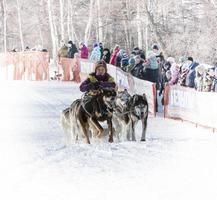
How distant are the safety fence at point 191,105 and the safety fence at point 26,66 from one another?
1255 cm

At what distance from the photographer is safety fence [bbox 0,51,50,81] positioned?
95.8 feet

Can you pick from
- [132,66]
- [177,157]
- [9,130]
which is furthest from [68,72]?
[177,157]

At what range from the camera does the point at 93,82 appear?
12578mm

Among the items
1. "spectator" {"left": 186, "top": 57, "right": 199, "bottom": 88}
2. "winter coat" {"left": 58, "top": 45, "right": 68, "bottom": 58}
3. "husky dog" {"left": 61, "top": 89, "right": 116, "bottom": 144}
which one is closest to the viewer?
"husky dog" {"left": 61, "top": 89, "right": 116, "bottom": 144}

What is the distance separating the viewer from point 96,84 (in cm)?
1259

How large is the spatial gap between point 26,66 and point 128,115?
1764 centimetres

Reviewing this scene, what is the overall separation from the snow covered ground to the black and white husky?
0.46m

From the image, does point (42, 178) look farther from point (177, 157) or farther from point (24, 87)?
point (24, 87)

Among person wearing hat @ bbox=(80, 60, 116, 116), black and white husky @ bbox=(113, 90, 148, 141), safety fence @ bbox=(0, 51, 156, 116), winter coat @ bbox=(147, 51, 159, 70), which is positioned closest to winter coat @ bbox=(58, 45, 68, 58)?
safety fence @ bbox=(0, 51, 156, 116)

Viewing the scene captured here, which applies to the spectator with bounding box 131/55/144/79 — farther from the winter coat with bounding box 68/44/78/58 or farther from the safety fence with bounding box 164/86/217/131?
the winter coat with bounding box 68/44/78/58

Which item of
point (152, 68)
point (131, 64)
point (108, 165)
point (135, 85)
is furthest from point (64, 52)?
point (108, 165)

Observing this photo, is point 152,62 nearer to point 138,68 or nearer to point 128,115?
point 138,68

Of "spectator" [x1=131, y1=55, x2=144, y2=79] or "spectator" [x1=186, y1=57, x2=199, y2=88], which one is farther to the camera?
"spectator" [x1=131, y1=55, x2=144, y2=79]

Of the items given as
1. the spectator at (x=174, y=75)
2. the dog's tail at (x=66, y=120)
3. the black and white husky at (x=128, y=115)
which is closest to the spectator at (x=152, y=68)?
the spectator at (x=174, y=75)
